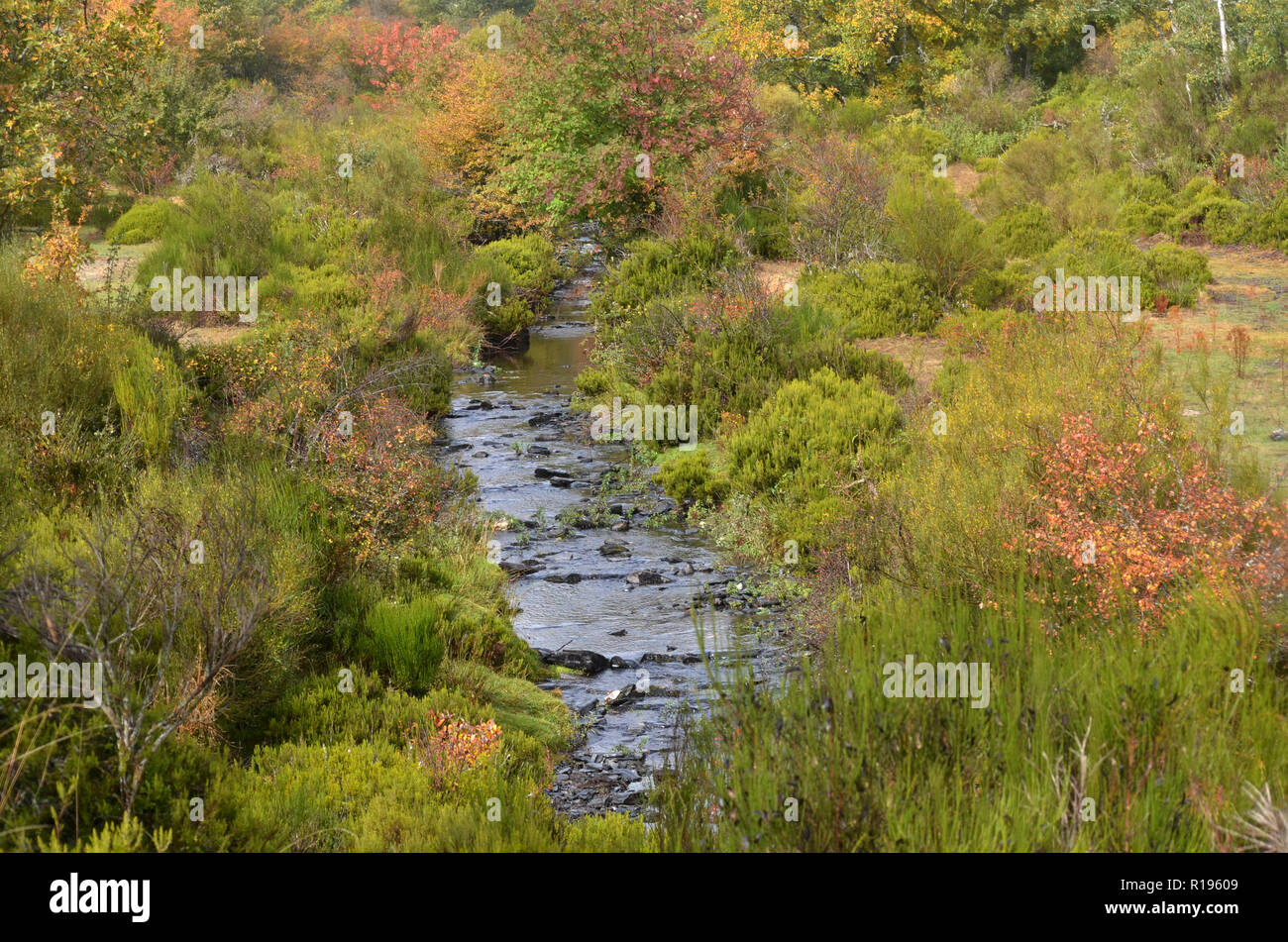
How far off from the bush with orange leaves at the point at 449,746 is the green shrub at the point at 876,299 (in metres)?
9.27

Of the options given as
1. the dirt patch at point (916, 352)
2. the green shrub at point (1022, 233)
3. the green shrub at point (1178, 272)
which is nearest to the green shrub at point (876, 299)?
the dirt patch at point (916, 352)

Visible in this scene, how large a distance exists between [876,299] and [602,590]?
747 centimetres

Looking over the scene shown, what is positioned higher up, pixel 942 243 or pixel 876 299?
pixel 942 243

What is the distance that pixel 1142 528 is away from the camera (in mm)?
5902

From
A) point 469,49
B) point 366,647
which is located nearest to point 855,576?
point 366,647

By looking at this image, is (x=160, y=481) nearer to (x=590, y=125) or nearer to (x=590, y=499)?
(x=590, y=499)

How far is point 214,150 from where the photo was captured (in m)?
24.0

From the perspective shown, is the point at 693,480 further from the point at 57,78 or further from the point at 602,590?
the point at 57,78

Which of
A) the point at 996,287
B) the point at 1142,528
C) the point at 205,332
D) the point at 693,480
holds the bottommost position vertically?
the point at 693,480

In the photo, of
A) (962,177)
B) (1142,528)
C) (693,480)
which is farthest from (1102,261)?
(962,177)

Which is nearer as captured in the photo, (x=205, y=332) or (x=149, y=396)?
(x=149, y=396)

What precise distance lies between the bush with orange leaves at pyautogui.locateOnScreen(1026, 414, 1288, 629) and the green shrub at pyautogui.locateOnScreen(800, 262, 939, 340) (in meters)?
7.97

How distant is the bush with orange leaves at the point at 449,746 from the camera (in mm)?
5781

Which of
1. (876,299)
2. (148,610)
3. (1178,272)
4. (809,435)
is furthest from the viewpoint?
(876,299)
